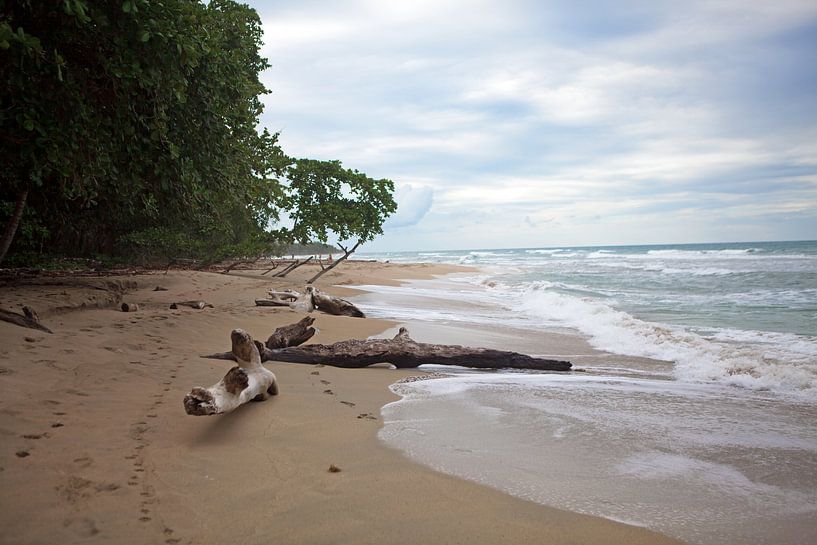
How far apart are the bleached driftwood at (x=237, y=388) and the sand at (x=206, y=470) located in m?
0.16

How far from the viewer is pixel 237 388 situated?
158 inches

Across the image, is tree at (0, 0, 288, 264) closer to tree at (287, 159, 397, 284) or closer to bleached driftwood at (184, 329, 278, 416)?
bleached driftwood at (184, 329, 278, 416)

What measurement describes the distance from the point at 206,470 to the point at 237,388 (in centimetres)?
88

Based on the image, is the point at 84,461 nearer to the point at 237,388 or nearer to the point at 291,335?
the point at 237,388

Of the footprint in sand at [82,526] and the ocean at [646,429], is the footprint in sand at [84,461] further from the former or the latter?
the ocean at [646,429]

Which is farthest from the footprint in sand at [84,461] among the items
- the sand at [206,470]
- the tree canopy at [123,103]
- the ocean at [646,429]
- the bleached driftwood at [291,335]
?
the bleached driftwood at [291,335]

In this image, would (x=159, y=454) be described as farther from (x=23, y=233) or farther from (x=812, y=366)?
(x=23, y=233)

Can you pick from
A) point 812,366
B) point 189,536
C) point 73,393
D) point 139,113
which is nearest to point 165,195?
point 139,113

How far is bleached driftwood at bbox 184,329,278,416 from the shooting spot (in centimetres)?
351

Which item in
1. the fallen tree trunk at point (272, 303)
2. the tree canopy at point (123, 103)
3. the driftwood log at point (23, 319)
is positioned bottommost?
the fallen tree trunk at point (272, 303)

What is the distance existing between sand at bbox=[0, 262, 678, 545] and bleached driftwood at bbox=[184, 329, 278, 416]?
164 millimetres

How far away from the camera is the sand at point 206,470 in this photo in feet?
8.34

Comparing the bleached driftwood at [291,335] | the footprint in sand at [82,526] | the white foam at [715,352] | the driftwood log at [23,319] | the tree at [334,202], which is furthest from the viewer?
the tree at [334,202]

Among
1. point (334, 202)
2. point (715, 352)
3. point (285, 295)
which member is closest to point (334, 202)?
point (334, 202)
